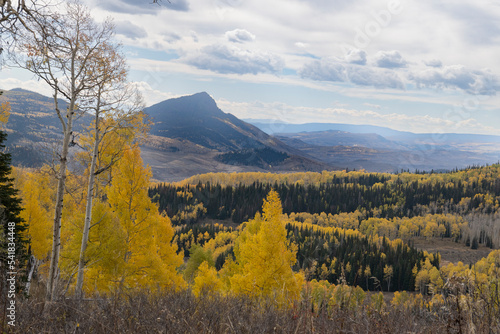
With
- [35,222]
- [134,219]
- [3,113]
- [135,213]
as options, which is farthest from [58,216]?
[35,222]

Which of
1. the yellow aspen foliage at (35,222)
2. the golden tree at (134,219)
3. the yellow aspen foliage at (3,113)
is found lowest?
the yellow aspen foliage at (35,222)

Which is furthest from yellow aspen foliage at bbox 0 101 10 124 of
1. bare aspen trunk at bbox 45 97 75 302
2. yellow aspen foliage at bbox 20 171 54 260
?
bare aspen trunk at bbox 45 97 75 302

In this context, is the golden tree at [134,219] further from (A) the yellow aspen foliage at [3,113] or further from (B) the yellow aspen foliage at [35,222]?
(B) the yellow aspen foliage at [35,222]

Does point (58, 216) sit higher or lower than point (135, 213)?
higher

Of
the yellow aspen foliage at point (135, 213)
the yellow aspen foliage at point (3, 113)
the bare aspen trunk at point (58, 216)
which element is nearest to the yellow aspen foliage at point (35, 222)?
the yellow aspen foliage at point (3, 113)

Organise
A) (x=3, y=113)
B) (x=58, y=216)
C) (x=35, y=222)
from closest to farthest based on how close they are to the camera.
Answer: (x=58, y=216) < (x=3, y=113) < (x=35, y=222)

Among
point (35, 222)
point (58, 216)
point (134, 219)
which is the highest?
point (58, 216)

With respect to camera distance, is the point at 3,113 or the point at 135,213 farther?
the point at 3,113

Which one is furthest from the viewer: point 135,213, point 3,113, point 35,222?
point 35,222

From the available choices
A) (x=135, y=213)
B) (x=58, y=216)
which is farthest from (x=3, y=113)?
(x=58, y=216)

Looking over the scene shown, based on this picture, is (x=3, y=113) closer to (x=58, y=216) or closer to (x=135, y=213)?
(x=135, y=213)

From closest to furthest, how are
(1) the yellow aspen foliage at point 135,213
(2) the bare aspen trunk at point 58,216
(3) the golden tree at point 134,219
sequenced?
(2) the bare aspen trunk at point 58,216 → (3) the golden tree at point 134,219 → (1) the yellow aspen foliage at point 135,213

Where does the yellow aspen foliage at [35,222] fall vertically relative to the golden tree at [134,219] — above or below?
below

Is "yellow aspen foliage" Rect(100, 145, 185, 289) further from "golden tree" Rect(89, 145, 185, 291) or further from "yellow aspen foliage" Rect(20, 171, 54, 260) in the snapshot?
"yellow aspen foliage" Rect(20, 171, 54, 260)
